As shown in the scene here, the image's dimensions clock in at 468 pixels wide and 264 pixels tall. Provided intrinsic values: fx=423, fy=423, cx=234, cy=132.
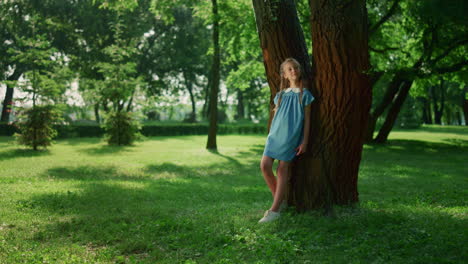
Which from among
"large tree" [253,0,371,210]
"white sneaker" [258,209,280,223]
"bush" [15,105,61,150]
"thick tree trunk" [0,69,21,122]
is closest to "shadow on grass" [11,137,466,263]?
"white sneaker" [258,209,280,223]

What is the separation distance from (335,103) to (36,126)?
1586 cm

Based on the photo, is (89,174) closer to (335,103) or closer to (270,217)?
(270,217)

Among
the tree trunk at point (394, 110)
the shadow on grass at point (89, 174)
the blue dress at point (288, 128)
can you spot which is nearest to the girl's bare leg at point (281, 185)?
the blue dress at point (288, 128)

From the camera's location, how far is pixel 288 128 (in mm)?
5742

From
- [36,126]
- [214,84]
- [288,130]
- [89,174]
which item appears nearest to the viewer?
[288,130]

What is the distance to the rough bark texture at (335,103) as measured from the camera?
5762mm

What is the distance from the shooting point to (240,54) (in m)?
21.8

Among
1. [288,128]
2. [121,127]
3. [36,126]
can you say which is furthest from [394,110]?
[288,128]

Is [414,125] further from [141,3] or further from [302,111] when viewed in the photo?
[302,111]

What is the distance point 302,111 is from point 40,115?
15.6 metres

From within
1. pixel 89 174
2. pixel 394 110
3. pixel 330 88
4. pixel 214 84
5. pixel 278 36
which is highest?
pixel 214 84

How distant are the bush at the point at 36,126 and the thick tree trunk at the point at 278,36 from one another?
48.7 feet

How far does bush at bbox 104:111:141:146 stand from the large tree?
56.8ft

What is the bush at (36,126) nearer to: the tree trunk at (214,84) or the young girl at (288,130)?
the tree trunk at (214,84)
